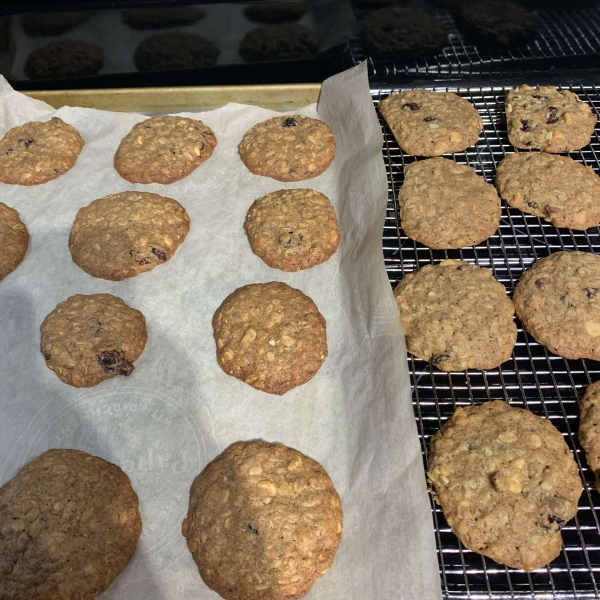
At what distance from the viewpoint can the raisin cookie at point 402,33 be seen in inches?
113

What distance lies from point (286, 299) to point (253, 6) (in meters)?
1.61

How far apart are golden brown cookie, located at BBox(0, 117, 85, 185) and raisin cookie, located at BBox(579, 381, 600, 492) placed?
2.72 meters

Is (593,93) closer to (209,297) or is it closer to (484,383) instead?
(484,383)

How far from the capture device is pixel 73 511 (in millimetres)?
1823

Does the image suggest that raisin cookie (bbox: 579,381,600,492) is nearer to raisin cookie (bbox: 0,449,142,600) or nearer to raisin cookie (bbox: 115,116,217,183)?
raisin cookie (bbox: 0,449,142,600)

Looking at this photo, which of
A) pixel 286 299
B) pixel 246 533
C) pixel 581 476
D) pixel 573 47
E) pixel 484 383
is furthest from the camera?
pixel 573 47

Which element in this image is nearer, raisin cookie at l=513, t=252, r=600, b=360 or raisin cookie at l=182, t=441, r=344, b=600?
raisin cookie at l=182, t=441, r=344, b=600

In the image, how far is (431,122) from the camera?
2.82 meters

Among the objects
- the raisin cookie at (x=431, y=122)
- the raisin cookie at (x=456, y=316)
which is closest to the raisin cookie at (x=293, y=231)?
the raisin cookie at (x=456, y=316)

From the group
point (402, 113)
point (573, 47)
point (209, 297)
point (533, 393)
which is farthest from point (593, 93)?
point (209, 297)

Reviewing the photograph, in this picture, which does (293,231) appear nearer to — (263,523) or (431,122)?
(431,122)

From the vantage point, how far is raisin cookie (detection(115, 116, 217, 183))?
8.95 ft

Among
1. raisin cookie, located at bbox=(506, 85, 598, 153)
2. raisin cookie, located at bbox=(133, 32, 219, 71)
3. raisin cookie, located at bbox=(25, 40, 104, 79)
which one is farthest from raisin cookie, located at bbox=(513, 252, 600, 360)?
raisin cookie, located at bbox=(25, 40, 104, 79)

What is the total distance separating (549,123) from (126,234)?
7.63 ft
